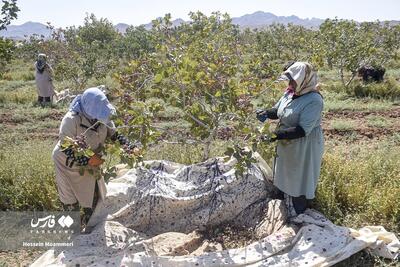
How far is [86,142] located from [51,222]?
1062mm

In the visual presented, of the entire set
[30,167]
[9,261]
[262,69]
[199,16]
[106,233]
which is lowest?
[9,261]

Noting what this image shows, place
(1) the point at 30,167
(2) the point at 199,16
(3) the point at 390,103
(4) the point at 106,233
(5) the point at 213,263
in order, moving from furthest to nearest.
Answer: (3) the point at 390,103, (2) the point at 199,16, (1) the point at 30,167, (4) the point at 106,233, (5) the point at 213,263

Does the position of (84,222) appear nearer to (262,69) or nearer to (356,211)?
(262,69)

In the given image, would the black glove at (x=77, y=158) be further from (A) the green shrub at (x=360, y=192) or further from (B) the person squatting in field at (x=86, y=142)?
(A) the green shrub at (x=360, y=192)

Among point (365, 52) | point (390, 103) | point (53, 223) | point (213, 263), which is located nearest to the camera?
point (213, 263)

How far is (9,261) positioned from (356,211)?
304 centimetres

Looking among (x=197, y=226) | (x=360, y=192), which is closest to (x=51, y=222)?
(x=197, y=226)

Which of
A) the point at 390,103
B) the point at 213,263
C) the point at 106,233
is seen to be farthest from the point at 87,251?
the point at 390,103

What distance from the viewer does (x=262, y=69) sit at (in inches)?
155

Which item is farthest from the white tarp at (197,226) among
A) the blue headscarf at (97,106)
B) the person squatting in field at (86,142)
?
the blue headscarf at (97,106)

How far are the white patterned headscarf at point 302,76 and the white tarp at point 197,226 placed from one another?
0.94m

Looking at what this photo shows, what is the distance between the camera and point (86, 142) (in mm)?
3279

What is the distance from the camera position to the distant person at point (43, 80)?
32.5 feet

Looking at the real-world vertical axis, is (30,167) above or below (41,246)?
above
